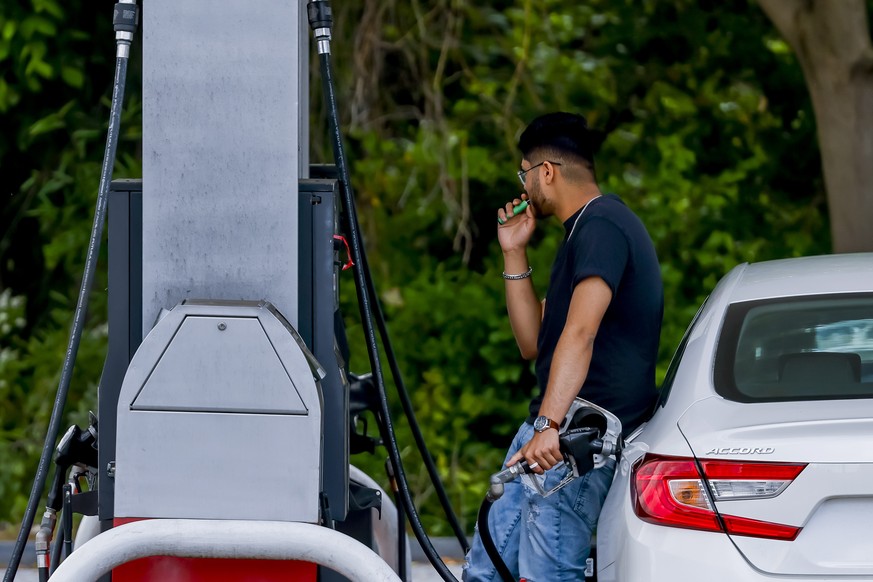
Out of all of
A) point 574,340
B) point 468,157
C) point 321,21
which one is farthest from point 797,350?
point 468,157

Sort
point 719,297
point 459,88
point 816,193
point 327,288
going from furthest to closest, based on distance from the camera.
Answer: point 459,88, point 816,193, point 719,297, point 327,288

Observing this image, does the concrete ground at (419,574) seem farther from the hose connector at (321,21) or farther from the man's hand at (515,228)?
the hose connector at (321,21)

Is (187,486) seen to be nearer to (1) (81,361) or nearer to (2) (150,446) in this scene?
(2) (150,446)

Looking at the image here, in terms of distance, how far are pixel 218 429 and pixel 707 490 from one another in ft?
3.93

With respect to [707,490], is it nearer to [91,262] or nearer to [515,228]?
[515,228]

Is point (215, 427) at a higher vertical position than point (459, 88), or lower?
lower

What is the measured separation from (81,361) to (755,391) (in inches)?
236

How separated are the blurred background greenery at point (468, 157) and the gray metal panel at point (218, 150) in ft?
15.4

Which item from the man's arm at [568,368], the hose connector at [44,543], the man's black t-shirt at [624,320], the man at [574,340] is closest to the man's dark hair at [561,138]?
the man at [574,340]

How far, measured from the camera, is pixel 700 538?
115 inches

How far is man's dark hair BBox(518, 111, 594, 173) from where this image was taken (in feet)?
12.2

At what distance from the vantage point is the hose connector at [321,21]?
137 inches

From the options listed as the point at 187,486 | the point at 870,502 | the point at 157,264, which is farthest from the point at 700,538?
the point at 157,264

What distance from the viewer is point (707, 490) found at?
2.93 metres
